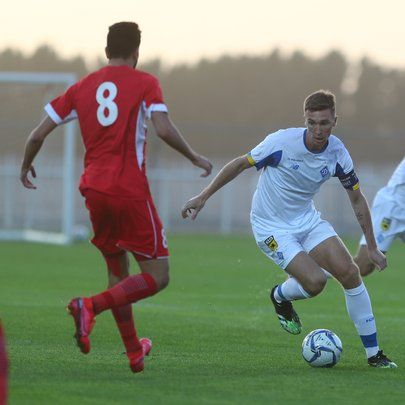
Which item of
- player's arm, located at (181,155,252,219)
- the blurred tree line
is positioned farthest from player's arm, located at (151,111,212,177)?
the blurred tree line

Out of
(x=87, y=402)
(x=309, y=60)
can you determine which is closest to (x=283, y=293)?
(x=87, y=402)

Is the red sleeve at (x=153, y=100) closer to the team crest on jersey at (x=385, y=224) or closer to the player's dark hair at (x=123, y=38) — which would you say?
the player's dark hair at (x=123, y=38)

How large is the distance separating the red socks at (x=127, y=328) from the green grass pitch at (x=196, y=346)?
19 cm

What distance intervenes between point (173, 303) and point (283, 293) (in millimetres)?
4472

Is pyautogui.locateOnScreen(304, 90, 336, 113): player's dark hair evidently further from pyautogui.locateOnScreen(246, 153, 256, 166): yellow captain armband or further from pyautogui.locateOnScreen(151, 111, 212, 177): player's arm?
pyautogui.locateOnScreen(151, 111, 212, 177): player's arm

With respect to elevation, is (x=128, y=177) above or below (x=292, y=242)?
above

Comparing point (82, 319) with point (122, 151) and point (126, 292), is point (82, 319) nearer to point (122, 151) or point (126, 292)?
point (126, 292)

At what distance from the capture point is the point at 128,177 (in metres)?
7.81

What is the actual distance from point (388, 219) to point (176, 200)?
23.6 meters

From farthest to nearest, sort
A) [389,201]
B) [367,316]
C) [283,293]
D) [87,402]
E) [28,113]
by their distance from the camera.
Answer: [28,113], [389,201], [283,293], [367,316], [87,402]

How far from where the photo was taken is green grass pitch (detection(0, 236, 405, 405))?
24.6 ft

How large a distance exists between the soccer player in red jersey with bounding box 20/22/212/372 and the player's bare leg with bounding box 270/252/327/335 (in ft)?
5.01

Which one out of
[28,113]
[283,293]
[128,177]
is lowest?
[28,113]

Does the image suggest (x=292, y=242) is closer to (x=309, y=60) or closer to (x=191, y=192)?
(x=191, y=192)
